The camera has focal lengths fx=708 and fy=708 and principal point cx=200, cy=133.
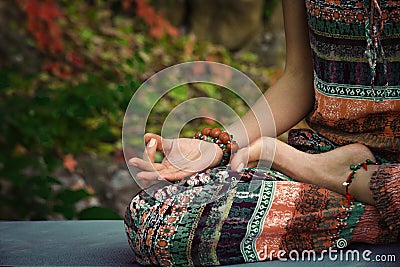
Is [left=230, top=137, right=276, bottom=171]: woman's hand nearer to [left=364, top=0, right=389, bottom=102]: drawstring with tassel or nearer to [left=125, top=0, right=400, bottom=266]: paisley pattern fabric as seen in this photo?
[left=125, top=0, right=400, bottom=266]: paisley pattern fabric

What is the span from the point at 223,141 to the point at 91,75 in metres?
1.90

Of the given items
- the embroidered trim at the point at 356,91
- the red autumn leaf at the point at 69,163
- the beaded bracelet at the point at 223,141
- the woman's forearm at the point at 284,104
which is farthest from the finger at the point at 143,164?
the red autumn leaf at the point at 69,163

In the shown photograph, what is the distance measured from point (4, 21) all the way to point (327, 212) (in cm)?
306

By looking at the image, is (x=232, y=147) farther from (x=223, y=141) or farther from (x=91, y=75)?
(x=91, y=75)

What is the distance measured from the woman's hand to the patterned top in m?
0.16

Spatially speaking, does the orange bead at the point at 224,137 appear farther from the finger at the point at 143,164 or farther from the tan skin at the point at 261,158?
the finger at the point at 143,164

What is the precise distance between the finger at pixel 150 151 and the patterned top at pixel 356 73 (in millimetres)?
377

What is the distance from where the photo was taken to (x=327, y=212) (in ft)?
4.39

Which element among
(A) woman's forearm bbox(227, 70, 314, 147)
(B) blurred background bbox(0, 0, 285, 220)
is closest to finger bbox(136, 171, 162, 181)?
(B) blurred background bbox(0, 0, 285, 220)

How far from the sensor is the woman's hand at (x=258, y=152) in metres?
1.39

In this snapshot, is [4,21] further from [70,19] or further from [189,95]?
[189,95]

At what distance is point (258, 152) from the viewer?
141 centimetres

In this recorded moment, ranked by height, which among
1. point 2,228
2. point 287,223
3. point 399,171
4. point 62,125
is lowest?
point 62,125

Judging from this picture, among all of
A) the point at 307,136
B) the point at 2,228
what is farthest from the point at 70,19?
the point at 307,136
